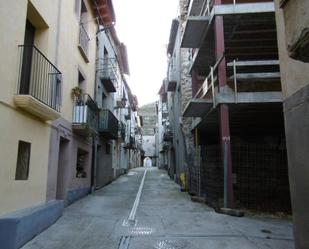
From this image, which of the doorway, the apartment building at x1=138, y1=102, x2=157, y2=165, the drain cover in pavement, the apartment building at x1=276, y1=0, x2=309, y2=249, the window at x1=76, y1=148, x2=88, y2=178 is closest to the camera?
the apartment building at x1=276, y1=0, x2=309, y2=249

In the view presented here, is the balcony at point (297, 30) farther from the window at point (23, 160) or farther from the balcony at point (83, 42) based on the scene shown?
the balcony at point (83, 42)

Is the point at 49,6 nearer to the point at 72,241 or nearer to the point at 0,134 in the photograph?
the point at 0,134

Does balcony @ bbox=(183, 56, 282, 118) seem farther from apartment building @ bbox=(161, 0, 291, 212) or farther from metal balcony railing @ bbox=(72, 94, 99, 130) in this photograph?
metal balcony railing @ bbox=(72, 94, 99, 130)

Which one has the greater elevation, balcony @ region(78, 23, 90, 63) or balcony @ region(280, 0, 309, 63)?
balcony @ region(78, 23, 90, 63)

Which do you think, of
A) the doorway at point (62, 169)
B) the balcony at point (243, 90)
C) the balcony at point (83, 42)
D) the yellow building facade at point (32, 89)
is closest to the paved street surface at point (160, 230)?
the doorway at point (62, 169)

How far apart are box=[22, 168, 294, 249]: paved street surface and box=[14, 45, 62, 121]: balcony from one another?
2.47 metres

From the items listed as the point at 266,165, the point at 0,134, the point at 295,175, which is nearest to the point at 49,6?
the point at 0,134

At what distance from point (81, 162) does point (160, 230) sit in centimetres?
671

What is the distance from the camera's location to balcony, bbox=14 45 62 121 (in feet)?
21.2

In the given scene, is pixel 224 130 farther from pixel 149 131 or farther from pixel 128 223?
pixel 149 131

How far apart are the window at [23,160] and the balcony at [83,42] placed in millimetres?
5136

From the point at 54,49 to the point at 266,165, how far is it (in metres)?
6.93

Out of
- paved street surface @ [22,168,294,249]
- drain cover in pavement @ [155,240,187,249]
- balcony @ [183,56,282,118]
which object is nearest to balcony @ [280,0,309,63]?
paved street surface @ [22,168,294,249]

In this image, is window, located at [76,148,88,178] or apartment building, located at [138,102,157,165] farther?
apartment building, located at [138,102,157,165]
